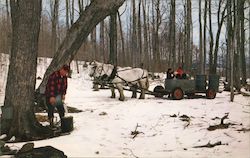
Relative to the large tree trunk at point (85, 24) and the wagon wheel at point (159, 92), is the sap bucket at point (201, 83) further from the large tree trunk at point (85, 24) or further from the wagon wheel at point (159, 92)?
the large tree trunk at point (85, 24)

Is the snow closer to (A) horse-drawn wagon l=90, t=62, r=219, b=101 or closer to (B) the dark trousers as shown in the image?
(B) the dark trousers

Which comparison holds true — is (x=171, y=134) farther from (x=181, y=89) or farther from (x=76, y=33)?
(x=181, y=89)

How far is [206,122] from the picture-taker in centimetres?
1014

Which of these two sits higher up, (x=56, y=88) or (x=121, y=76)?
(x=121, y=76)

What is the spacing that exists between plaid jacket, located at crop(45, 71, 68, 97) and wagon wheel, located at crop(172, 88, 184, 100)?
697 centimetres

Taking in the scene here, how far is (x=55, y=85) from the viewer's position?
9.55 m

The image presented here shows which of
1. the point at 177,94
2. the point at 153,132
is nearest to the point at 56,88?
the point at 153,132

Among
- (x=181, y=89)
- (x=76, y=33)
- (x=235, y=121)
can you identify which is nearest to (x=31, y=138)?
(x=76, y=33)

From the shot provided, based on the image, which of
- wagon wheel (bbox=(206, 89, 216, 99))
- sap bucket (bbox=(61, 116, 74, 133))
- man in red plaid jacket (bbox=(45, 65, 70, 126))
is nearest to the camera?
sap bucket (bbox=(61, 116, 74, 133))

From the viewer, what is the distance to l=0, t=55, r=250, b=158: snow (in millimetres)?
7621

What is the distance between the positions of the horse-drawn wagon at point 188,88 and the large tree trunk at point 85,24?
648 centimetres

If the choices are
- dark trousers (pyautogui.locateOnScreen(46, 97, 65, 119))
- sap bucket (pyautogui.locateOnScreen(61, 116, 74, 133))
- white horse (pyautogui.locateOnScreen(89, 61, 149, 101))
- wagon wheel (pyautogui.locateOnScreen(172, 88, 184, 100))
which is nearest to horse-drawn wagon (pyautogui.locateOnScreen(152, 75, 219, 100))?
wagon wheel (pyautogui.locateOnScreen(172, 88, 184, 100))

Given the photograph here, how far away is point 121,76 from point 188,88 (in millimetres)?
2830

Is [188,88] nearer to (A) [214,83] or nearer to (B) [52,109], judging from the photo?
(A) [214,83]
